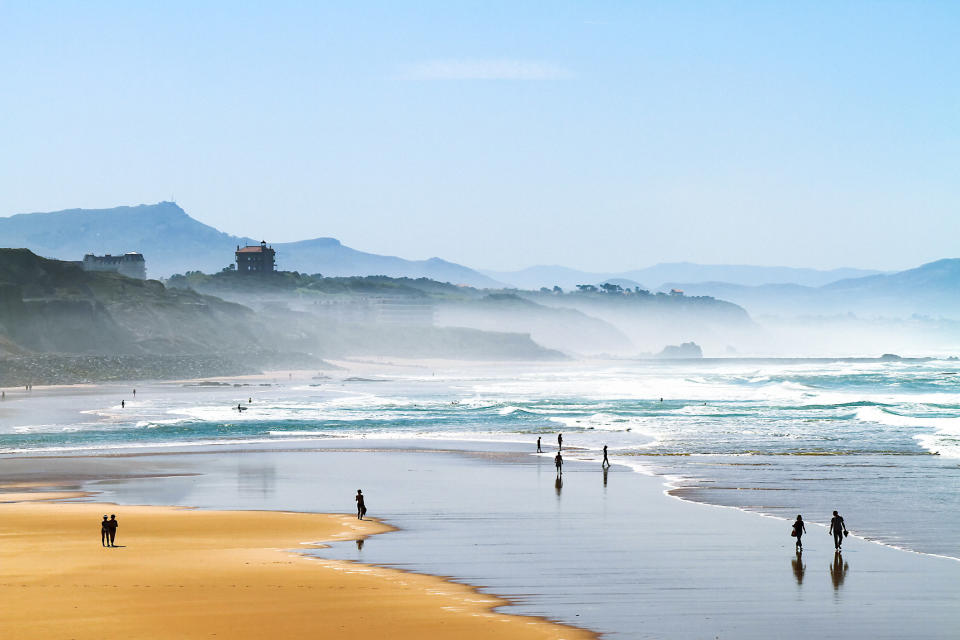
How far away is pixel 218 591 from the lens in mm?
18734

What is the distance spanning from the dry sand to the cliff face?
4297 inches

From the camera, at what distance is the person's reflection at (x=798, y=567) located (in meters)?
20.2

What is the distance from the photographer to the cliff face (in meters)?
130

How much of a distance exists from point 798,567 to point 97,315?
5076 inches

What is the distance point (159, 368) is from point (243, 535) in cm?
10652

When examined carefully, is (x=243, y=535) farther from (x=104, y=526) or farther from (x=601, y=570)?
(x=601, y=570)

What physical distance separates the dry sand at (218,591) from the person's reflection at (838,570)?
5.83m

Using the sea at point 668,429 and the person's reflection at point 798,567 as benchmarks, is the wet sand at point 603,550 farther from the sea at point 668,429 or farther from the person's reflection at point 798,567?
the sea at point 668,429

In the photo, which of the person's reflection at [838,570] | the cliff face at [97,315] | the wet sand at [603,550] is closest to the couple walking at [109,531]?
the wet sand at [603,550]

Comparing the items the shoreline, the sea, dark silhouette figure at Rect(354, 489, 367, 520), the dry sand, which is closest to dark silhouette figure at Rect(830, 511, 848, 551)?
the sea

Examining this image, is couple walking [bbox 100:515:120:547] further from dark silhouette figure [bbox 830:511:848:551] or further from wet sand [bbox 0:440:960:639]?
dark silhouette figure [bbox 830:511:848:551]

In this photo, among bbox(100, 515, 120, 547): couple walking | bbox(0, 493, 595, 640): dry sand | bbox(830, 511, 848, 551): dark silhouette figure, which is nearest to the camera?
bbox(0, 493, 595, 640): dry sand

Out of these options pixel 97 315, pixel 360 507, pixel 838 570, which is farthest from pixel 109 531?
pixel 97 315

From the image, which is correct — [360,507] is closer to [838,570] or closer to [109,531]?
[109,531]
